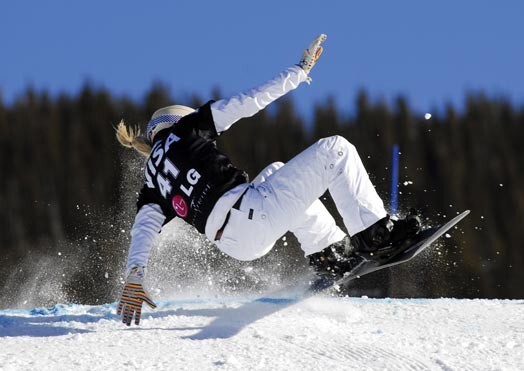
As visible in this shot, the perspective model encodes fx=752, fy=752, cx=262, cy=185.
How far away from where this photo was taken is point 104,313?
4.13 metres

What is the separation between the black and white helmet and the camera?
3.82 meters

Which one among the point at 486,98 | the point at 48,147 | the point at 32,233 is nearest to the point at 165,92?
the point at 48,147

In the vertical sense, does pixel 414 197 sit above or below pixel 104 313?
above

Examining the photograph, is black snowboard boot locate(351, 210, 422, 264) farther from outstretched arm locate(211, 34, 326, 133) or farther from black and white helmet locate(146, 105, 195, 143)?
black and white helmet locate(146, 105, 195, 143)

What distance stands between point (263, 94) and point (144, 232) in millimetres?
909

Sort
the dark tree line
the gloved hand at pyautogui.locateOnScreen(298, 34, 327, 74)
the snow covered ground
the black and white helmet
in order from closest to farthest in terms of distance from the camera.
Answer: the snow covered ground < the gloved hand at pyautogui.locateOnScreen(298, 34, 327, 74) < the black and white helmet < the dark tree line

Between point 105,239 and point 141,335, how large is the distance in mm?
9208

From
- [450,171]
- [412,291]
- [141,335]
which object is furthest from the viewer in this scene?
[450,171]

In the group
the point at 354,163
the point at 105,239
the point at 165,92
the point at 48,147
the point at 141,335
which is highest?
the point at 165,92

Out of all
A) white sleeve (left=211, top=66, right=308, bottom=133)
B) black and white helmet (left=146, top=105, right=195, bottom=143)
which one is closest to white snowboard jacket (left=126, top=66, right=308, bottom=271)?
white sleeve (left=211, top=66, right=308, bottom=133)

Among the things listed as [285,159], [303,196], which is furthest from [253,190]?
[285,159]

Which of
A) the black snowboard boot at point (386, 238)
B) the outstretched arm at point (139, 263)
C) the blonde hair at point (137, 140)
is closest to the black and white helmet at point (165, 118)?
the blonde hair at point (137, 140)

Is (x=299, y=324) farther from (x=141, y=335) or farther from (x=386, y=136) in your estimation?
(x=386, y=136)

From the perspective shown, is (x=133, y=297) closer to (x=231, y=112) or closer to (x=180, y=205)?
(x=180, y=205)
